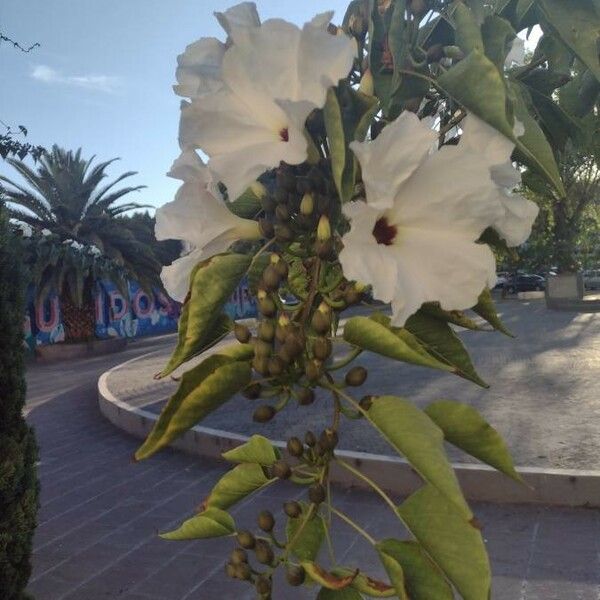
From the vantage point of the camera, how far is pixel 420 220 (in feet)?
2.35

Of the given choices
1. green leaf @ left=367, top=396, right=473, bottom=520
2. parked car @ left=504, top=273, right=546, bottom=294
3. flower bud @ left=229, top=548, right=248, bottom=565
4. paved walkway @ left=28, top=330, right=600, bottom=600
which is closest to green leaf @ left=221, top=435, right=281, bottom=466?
flower bud @ left=229, top=548, right=248, bottom=565

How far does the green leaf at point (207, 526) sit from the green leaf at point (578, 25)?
2.76ft

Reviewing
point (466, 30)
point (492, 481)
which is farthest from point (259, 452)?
point (492, 481)

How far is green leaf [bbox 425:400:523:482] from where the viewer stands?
2.54 ft

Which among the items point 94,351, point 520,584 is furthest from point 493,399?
point 94,351

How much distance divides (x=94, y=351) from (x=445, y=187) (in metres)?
23.8

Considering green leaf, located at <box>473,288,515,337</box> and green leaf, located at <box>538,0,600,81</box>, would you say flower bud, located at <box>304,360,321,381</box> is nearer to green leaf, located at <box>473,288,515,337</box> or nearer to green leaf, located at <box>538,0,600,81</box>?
green leaf, located at <box>473,288,515,337</box>

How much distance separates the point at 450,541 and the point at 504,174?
17.1 inches

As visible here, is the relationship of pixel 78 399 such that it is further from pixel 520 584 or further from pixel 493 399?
pixel 520 584

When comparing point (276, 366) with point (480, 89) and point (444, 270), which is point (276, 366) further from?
point (480, 89)

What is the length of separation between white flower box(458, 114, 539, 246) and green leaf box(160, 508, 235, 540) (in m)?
0.56

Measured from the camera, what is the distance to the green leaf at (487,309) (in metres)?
0.86

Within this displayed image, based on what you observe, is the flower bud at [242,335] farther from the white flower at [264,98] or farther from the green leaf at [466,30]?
the green leaf at [466,30]

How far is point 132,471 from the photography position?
278 inches
